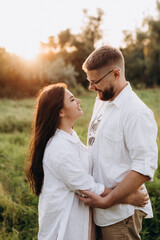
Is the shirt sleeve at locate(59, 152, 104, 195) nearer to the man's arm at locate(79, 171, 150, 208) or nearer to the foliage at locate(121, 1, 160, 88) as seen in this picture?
the man's arm at locate(79, 171, 150, 208)

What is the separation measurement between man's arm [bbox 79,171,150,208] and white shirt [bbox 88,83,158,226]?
62 mm

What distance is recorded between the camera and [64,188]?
2080 mm

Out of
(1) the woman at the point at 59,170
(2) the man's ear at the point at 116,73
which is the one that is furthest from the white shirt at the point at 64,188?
(2) the man's ear at the point at 116,73

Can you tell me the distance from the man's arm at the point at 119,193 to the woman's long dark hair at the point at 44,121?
472 mm

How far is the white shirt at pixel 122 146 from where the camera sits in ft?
5.98

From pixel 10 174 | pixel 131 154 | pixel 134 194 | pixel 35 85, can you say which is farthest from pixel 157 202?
pixel 35 85

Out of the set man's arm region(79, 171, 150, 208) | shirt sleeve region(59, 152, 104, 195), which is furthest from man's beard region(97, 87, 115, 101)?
man's arm region(79, 171, 150, 208)

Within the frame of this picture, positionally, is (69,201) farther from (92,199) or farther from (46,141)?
(46,141)

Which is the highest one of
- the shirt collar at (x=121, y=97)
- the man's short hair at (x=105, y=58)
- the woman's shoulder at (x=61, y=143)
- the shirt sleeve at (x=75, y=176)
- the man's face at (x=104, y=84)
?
the man's short hair at (x=105, y=58)

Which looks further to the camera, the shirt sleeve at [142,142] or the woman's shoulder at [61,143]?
the woman's shoulder at [61,143]

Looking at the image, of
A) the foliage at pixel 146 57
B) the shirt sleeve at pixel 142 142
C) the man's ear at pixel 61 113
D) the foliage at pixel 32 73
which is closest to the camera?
the shirt sleeve at pixel 142 142

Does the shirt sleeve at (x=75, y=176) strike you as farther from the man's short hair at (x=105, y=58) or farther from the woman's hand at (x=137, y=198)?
the man's short hair at (x=105, y=58)

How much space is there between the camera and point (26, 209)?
405 centimetres

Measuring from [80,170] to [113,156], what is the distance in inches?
11.1
